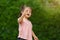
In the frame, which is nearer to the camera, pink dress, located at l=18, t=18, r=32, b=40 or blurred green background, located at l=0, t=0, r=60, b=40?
pink dress, located at l=18, t=18, r=32, b=40

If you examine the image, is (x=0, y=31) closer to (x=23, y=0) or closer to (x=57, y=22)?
(x=23, y=0)

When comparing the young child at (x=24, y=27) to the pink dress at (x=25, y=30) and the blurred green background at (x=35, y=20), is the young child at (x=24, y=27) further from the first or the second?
the blurred green background at (x=35, y=20)

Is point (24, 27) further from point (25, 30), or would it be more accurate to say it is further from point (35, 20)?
point (35, 20)

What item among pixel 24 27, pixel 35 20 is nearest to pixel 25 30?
pixel 24 27

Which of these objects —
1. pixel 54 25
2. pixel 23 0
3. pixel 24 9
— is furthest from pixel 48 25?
pixel 24 9

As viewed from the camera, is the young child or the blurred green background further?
the blurred green background

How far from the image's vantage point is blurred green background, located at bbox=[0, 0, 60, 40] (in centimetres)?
784

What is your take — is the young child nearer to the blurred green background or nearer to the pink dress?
the pink dress

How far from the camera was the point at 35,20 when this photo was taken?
26.2 feet

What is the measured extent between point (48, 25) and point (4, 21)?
118 centimetres

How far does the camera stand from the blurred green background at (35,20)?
784 cm

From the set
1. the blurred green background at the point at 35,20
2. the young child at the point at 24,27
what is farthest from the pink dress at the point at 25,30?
the blurred green background at the point at 35,20

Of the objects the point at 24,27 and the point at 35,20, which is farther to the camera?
the point at 35,20

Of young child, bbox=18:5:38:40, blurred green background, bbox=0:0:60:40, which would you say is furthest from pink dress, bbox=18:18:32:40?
blurred green background, bbox=0:0:60:40
